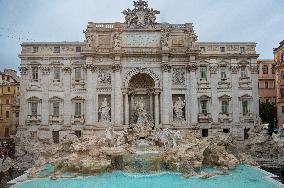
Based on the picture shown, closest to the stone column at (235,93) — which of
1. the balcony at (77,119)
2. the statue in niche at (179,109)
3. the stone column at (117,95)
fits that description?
the statue in niche at (179,109)

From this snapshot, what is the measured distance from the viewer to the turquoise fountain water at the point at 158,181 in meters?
18.5

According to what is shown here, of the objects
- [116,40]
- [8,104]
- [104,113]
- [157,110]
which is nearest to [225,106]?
[157,110]

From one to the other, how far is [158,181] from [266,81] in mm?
33325

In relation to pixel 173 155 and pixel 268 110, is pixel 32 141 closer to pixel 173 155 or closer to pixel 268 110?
pixel 173 155

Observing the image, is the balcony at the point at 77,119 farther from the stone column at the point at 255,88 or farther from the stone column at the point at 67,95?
the stone column at the point at 255,88

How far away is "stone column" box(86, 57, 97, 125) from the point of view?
1280 inches

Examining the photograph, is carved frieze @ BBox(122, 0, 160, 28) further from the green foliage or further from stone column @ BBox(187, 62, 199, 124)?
the green foliage

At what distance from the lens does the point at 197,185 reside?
18.5 m

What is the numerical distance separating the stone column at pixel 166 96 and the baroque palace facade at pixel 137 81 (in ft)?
0.32

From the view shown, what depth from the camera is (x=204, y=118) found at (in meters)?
33.7

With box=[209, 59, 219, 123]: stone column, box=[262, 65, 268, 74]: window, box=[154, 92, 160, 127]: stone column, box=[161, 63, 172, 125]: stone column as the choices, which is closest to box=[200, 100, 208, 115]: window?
box=[209, 59, 219, 123]: stone column

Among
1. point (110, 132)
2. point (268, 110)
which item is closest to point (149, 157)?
point (110, 132)

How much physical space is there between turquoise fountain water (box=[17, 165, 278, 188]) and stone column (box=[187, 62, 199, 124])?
1137 cm

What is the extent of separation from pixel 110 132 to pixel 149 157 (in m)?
5.03
